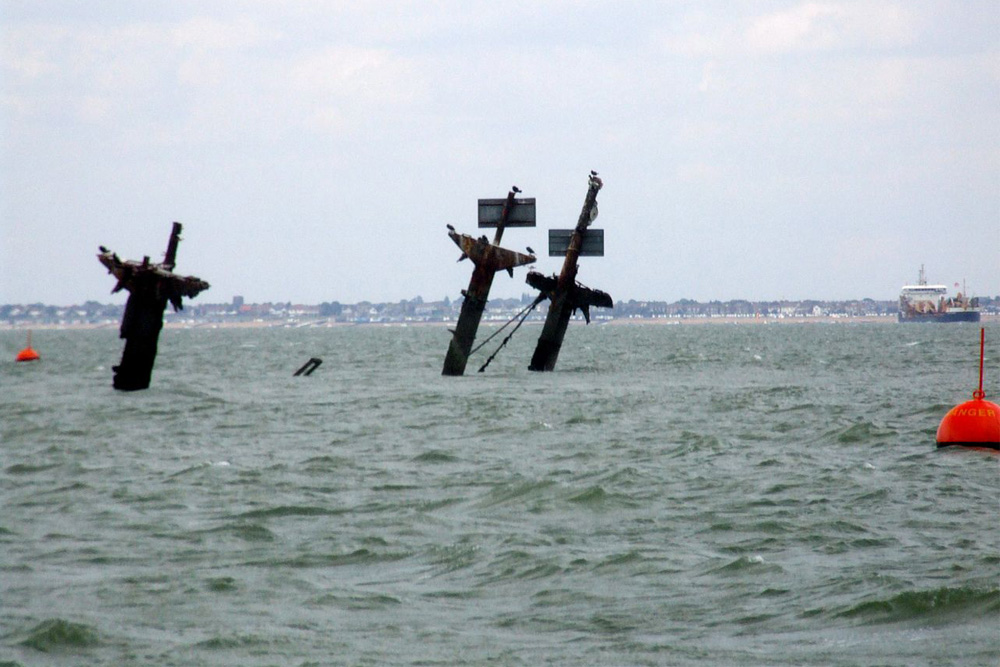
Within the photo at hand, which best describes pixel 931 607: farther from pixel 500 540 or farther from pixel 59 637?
pixel 59 637

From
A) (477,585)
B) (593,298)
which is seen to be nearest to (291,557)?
(477,585)

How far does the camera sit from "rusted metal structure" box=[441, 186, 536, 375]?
31.2m

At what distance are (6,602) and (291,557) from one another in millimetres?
2605

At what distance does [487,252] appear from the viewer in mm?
31203

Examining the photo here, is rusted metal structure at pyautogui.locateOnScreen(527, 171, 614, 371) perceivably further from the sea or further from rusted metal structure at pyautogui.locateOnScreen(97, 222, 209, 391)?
rusted metal structure at pyautogui.locateOnScreen(97, 222, 209, 391)

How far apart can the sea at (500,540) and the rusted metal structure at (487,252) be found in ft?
20.8

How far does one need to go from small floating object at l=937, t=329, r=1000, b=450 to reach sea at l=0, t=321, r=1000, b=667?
700 mm

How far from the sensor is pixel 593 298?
109 feet

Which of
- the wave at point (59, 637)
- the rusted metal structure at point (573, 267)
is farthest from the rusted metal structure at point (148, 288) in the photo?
the wave at point (59, 637)

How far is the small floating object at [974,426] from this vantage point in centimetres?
1841

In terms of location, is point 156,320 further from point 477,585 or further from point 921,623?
point 921,623

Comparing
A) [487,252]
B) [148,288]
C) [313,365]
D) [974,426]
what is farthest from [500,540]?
[313,365]

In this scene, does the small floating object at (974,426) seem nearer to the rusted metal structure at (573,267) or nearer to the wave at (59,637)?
the wave at (59,637)

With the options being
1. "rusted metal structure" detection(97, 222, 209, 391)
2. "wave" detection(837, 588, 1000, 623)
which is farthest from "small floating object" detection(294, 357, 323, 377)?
"wave" detection(837, 588, 1000, 623)
